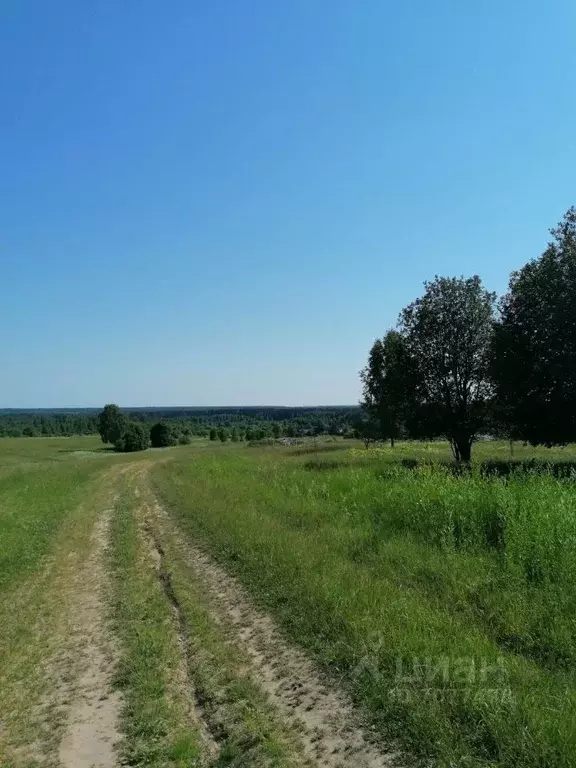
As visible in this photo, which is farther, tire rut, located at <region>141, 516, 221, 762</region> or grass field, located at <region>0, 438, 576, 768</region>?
tire rut, located at <region>141, 516, 221, 762</region>

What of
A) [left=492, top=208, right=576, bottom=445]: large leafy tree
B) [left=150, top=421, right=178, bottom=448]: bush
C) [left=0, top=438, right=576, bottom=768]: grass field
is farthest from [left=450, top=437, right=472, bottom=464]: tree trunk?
[left=150, top=421, right=178, bottom=448]: bush

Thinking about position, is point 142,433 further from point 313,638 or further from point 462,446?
point 313,638

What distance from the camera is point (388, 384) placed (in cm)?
3325

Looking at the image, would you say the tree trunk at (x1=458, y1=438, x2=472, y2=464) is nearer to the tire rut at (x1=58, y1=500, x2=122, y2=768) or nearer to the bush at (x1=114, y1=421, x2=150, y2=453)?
the tire rut at (x1=58, y1=500, x2=122, y2=768)

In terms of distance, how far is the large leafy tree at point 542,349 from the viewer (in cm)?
2309

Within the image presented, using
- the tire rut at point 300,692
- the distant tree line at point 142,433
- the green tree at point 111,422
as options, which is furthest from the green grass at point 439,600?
the green tree at point 111,422

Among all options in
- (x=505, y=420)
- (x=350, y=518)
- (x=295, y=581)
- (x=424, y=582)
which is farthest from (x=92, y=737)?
(x=505, y=420)

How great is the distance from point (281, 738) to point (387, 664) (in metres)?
1.22

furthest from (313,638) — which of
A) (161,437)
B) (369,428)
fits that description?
(161,437)

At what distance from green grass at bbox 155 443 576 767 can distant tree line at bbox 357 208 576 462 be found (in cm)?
1270

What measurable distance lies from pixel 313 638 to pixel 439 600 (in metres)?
1.57

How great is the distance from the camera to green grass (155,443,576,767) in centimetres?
394

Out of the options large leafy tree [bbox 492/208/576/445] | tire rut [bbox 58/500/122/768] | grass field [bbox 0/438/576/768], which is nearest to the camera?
grass field [bbox 0/438/576/768]

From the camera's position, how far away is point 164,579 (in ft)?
29.2
